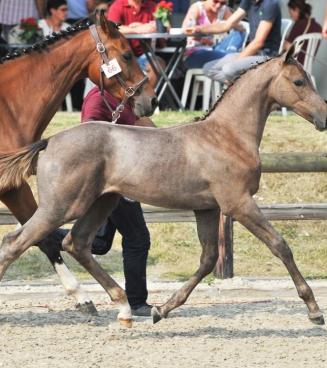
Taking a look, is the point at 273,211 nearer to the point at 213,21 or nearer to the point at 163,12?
the point at 163,12

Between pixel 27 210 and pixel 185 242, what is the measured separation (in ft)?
10.2

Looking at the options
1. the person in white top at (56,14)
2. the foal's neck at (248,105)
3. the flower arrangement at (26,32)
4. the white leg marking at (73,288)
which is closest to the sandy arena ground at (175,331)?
the white leg marking at (73,288)

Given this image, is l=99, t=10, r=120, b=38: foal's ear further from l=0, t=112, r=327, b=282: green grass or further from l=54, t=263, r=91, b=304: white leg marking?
l=0, t=112, r=327, b=282: green grass

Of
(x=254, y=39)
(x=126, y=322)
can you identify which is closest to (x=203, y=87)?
(x=254, y=39)

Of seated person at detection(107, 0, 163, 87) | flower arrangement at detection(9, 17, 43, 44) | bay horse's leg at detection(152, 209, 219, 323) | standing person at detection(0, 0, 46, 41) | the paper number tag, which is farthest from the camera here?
standing person at detection(0, 0, 46, 41)

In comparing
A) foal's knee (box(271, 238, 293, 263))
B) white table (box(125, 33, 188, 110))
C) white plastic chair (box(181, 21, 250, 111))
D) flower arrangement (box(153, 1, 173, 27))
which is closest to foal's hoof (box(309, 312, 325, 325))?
foal's knee (box(271, 238, 293, 263))

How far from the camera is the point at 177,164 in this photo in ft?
20.9

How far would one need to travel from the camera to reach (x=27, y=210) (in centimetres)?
693

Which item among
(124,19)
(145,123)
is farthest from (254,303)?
(124,19)

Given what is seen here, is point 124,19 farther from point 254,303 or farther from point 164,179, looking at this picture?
point 164,179

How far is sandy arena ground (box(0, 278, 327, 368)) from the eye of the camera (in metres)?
6.12

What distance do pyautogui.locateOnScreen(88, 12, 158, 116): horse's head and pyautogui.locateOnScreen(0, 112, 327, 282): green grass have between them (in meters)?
2.19

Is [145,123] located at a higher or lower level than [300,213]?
higher

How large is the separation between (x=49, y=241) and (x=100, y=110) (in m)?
0.90
